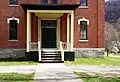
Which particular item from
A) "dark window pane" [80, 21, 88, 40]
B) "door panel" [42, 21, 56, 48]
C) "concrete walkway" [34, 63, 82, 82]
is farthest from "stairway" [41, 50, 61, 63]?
"concrete walkway" [34, 63, 82, 82]

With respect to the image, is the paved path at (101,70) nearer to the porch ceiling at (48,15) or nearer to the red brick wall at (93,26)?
the porch ceiling at (48,15)

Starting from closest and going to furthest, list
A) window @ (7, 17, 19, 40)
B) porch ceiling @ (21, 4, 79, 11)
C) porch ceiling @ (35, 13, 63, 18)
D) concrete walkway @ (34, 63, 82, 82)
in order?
concrete walkway @ (34, 63, 82, 82) < porch ceiling @ (21, 4, 79, 11) < porch ceiling @ (35, 13, 63, 18) < window @ (7, 17, 19, 40)

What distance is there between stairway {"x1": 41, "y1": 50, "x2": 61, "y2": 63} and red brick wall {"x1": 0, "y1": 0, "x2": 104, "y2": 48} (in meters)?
4.79

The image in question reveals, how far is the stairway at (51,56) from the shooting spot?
99.3ft

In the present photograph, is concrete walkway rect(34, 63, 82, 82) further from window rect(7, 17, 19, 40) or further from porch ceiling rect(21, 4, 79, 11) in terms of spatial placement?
window rect(7, 17, 19, 40)

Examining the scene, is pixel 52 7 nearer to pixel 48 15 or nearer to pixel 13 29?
pixel 48 15

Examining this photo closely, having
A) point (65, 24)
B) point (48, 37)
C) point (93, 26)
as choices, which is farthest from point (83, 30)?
point (48, 37)

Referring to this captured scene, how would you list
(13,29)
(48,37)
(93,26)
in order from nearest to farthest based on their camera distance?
(13,29)
(93,26)
(48,37)

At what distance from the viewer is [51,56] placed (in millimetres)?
30984

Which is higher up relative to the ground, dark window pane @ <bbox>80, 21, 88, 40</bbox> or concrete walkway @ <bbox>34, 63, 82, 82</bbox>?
dark window pane @ <bbox>80, 21, 88, 40</bbox>

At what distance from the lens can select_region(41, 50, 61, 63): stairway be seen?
30.3 metres

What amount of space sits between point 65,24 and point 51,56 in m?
6.31

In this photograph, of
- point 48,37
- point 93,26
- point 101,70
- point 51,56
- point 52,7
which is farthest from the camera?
point 48,37

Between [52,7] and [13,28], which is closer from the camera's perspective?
[52,7]
